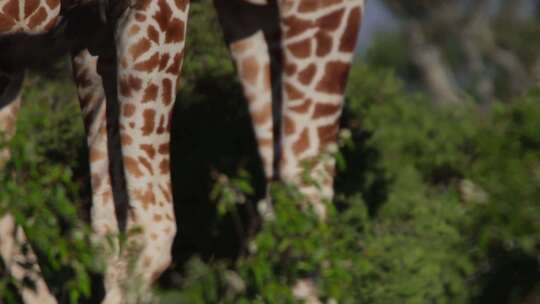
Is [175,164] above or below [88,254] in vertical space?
below

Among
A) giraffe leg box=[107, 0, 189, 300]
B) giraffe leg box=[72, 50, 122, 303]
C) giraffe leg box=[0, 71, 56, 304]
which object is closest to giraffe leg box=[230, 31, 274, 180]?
giraffe leg box=[72, 50, 122, 303]

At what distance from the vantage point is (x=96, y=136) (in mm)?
6121

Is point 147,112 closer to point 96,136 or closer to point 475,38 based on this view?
point 96,136

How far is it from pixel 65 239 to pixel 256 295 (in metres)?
0.83

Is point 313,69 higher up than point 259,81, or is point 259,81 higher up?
point 313,69

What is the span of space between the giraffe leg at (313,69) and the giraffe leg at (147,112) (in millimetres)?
894

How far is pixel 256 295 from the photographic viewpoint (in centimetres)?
472

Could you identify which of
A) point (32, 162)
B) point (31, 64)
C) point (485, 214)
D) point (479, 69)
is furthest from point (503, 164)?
point (479, 69)

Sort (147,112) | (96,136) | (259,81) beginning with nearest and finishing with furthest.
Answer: (147,112) < (96,136) < (259,81)

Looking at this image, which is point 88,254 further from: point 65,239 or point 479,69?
point 479,69

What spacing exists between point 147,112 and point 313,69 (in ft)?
3.79

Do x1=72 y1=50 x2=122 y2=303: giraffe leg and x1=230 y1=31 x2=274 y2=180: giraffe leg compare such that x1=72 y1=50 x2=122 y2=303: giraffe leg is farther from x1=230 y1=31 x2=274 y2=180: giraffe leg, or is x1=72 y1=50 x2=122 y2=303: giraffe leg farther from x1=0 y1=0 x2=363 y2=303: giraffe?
x1=230 y1=31 x2=274 y2=180: giraffe leg

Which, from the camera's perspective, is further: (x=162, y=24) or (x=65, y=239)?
(x=162, y=24)

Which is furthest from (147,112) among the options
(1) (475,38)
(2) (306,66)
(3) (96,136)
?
(1) (475,38)
